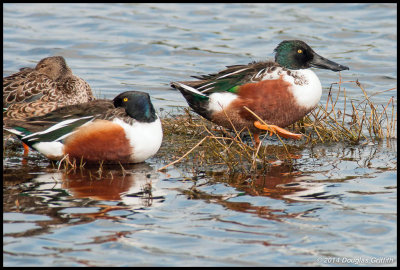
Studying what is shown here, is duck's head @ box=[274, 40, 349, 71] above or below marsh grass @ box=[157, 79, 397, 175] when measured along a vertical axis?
above

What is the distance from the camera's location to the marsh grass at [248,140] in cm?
682

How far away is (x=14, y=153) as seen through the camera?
24.0 ft

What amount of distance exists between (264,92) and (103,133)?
166cm

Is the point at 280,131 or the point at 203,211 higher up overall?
the point at 280,131

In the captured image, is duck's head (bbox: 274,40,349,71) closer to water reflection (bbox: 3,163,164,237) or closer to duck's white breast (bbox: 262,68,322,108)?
duck's white breast (bbox: 262,68,322,108)

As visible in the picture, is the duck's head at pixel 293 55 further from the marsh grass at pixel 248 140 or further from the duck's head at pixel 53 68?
the duck's head at pixel 53 68

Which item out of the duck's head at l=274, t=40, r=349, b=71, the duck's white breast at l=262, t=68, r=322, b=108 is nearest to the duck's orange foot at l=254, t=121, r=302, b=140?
the duck's white breast at l=262, t=68, r=322, b=108

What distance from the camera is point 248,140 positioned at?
8.05 meters

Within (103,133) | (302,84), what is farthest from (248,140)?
(103,133)

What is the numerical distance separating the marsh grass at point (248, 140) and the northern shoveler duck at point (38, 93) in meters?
1.07

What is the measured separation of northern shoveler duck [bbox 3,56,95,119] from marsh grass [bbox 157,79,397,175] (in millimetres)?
1072

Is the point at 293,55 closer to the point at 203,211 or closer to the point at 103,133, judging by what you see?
the point at 103,133

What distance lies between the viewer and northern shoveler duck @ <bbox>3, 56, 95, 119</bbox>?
7.97 meters

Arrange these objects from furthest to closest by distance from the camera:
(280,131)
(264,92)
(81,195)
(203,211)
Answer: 1. (280,131)
2. (264,92)
3. (81,195)
4. (203,211)
